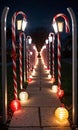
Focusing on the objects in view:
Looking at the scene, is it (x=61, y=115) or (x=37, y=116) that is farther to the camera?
(x=37, y=116)

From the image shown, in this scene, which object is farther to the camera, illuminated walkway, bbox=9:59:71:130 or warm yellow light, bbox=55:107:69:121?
warm yellow light, bbox=55:107:69:121

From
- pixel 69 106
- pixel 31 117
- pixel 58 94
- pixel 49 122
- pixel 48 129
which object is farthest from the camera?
pixel 58 94

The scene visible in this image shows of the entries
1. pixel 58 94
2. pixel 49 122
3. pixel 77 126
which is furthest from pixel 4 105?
pixel 58 94

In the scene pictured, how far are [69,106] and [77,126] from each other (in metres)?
2.71

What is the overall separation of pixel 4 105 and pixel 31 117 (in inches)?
35.5

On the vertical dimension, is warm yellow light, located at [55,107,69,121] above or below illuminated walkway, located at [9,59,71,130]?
above

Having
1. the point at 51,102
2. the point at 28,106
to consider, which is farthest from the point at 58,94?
the point at 28,106

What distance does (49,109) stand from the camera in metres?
10.7

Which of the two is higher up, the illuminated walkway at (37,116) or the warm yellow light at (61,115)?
the warm yellow light at (61,115)

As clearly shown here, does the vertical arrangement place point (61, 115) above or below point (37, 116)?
above

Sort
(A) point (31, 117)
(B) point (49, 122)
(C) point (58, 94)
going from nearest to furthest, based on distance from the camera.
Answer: (B) point (49, 122) → (A) point (31, 117) → (C) point (58, 94)

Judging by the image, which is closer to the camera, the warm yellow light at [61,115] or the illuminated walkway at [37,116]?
the illuminated walkway at [37,116]

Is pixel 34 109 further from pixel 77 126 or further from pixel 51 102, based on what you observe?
pixel 77 126

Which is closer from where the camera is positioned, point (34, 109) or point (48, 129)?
point (48, 129)
